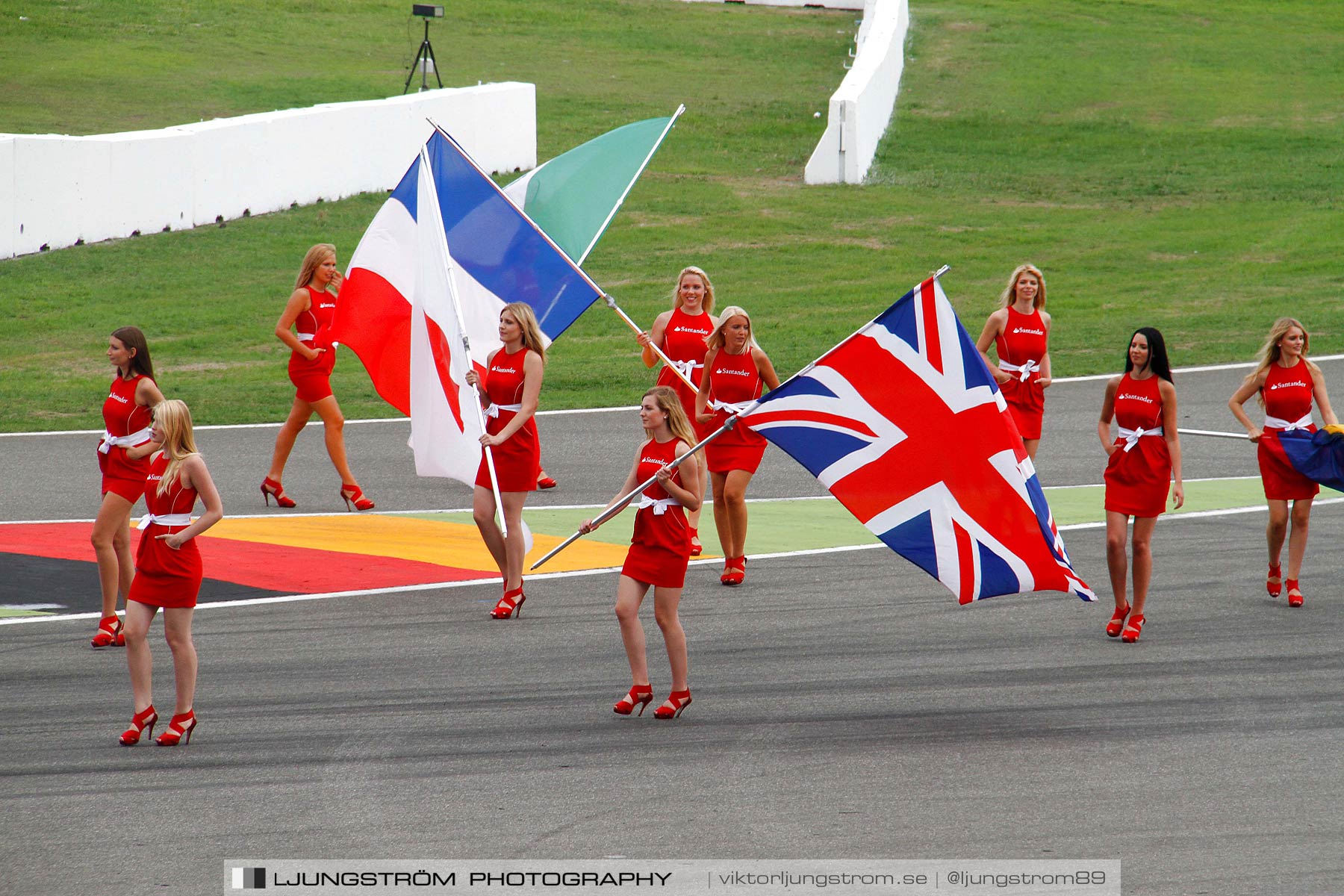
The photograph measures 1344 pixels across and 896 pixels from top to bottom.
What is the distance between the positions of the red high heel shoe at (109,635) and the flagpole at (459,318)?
2.34 meters

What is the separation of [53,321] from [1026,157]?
20.4 m

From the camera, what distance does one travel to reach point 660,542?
27.4 ft

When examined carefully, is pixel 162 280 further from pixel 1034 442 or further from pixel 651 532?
pixel 651 532

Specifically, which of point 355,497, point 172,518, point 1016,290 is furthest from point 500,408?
point 1016,290

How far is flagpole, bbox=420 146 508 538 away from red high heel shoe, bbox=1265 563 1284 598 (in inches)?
193

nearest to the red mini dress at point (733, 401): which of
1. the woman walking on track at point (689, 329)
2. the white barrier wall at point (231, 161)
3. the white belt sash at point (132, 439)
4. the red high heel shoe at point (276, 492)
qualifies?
the woman walking on track at point (689, 329)

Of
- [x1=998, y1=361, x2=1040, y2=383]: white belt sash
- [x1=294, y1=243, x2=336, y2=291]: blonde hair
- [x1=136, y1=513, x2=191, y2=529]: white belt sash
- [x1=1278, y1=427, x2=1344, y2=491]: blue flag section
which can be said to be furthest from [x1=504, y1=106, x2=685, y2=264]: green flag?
[x1=136, y1=513, x2=191, y2=529]: white belt sash

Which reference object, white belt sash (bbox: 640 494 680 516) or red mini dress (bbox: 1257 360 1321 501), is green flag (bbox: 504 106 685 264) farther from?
white belt sash (bbox: 640 494 680 516)

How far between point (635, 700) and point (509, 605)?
228 cm

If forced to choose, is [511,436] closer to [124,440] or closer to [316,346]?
[124,440]

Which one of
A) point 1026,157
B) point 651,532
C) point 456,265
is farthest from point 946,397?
point 1026,157

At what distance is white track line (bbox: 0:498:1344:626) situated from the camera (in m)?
10.5

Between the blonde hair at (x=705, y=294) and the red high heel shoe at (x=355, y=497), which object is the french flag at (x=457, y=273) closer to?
the blonde hair at (x=705, y=294)

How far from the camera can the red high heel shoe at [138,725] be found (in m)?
7.83
